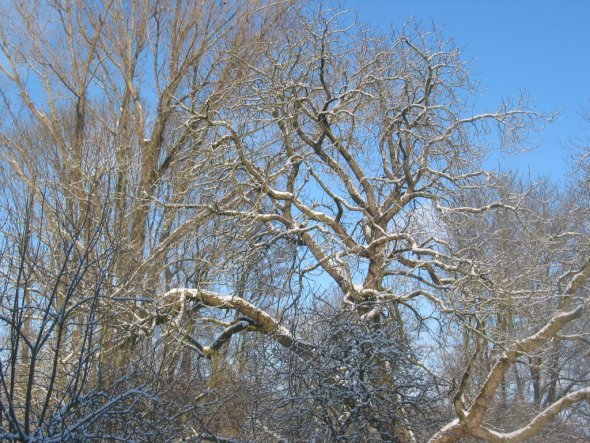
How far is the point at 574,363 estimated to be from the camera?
15.6m

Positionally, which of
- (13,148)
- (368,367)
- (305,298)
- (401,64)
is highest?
(13,148)

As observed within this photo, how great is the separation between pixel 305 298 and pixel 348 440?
189cm

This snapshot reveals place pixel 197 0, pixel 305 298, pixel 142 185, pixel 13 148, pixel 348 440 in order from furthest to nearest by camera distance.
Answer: pixel 197 0, pixel 13 148, pixel 142 185, pixel 305 298, pixel 348 440

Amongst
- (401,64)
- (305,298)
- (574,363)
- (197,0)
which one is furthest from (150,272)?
(574,363)

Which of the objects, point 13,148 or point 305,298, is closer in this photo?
point 305,298

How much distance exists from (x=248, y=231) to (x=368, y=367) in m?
3.41

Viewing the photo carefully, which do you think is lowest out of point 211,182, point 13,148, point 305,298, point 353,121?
point 305,298

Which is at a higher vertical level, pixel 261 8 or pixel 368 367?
pixel 261 8

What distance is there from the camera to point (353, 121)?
1077 centimetres

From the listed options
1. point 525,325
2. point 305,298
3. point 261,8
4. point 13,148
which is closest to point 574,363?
point 525,325

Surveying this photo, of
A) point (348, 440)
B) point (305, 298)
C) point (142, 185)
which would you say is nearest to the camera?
point (348, 440)

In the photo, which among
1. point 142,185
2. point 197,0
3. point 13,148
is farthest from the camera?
point 197,0

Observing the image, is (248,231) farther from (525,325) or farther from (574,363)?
(574,363)

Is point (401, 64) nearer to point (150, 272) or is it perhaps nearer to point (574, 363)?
point (150, 272)
